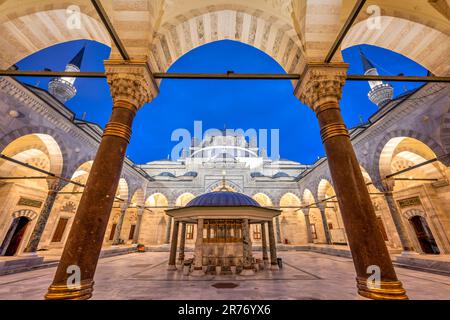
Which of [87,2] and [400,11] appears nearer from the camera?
[87,2]

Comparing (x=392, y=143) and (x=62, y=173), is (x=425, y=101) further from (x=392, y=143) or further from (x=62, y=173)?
(x=62, y=173)

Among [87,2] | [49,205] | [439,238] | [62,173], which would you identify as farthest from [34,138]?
[439,238]

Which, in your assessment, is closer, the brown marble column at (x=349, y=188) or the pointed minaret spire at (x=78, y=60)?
the brown marble column at (x=349, y=188)

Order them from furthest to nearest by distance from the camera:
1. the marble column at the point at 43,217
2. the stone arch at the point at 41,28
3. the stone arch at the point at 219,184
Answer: the stone arch at the point at 219,184
the marble column at the point at 43,217
the stone arch at the point at 41,28

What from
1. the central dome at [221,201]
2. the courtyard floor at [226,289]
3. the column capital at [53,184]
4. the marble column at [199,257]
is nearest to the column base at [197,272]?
the marble column at [199,257]

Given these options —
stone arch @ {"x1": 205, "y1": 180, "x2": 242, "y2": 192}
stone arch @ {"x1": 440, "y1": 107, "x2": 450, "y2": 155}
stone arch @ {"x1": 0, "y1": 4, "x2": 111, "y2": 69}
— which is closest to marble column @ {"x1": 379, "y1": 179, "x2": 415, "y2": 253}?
stone arch @ {"x1": 440, "y1": 107, "x2": 450, "y2": 155}

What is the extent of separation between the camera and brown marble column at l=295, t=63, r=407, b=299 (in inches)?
93.0

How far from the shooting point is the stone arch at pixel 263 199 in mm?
19234

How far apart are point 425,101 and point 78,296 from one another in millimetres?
11372

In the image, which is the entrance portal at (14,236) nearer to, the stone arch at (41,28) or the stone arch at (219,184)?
the stone arch at (41,28)

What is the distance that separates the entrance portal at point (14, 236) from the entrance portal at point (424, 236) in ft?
72.2

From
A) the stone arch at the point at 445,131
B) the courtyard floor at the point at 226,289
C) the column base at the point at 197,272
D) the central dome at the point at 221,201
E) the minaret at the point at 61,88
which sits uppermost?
the minaret at the point at 61,88

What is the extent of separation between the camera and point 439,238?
31.2ft
